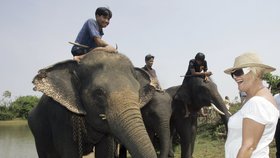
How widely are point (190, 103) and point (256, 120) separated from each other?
7.73 m

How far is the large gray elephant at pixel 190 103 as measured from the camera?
1023cm

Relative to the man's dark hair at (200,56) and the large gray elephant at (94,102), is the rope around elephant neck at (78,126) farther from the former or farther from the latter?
the man's dark hair at (200,56)

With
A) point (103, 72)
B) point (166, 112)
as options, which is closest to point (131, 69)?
point (103, 72)

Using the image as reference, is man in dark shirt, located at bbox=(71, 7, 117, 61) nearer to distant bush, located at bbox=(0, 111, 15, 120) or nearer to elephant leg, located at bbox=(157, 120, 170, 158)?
elephant leg, located at bbox=(157, 120, 170, 158)

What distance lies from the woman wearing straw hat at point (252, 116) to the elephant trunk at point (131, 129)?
155 cm

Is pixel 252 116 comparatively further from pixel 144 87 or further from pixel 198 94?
pixel 198 94

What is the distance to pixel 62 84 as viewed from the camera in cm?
593

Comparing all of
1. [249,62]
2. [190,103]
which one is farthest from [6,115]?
[249,62]

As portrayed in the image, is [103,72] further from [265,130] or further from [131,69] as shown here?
[265,130]

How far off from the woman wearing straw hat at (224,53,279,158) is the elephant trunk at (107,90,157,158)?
5.08ft

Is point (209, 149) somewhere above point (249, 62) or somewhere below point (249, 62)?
below

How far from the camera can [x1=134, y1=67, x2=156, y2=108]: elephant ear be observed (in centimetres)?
632

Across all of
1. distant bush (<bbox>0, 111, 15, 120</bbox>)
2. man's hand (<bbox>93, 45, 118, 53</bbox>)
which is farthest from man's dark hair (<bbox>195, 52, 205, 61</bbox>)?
distant bush (<bbox>0, 111, 15, 120</bbox>)

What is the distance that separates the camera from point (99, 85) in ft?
18.4
